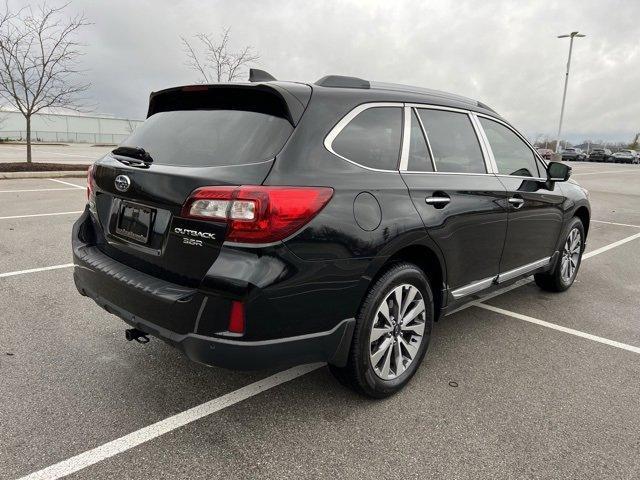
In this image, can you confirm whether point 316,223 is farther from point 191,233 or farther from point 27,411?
point 27,411

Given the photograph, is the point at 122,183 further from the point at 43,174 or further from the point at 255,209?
the point at 43,174

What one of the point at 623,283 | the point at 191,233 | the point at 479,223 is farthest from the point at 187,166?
the point at 623,283

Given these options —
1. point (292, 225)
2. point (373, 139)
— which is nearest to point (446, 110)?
point (373, 139)

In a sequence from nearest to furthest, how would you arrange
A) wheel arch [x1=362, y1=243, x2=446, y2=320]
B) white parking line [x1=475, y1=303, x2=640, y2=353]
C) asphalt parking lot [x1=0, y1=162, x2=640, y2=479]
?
1. asphalt parking lot [x1=0, y1=162, x2=640, y2=479]
2. wheel arch [x1=362, y1=243, x2=446, y2=320]
3. white parking line [x1=475, y1=303, x2=640, y2=353]

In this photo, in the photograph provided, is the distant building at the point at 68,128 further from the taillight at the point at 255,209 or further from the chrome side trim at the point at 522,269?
the taillight at the point at 255,209

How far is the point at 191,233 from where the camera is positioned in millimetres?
2299

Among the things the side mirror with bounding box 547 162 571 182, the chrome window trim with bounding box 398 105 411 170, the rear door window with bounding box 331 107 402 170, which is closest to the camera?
the rear door window with bounding box 331 107 402 170

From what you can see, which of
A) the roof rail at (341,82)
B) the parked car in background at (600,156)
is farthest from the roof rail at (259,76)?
the parked car in background at (600,156)

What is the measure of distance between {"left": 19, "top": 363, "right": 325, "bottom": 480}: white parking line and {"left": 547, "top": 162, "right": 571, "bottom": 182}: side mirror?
2.77 m

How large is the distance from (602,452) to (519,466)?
484mm

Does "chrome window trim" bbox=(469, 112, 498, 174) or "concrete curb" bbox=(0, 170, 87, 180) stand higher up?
"chrome window trim" bbox=(469, 112, 498, 174)

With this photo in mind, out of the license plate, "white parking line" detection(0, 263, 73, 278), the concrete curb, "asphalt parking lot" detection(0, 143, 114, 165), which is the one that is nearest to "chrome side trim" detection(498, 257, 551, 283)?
the license plate

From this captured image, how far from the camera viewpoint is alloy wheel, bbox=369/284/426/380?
2.76 m

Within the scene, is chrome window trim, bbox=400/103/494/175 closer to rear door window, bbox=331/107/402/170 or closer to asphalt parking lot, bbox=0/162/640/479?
rear door window, bbox=331/107/402/170
